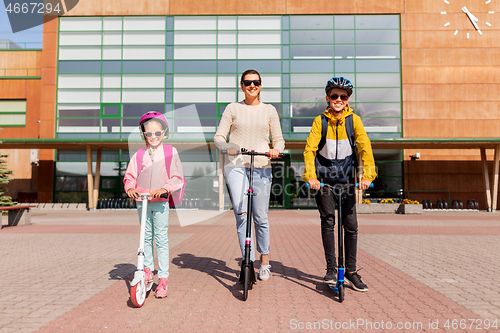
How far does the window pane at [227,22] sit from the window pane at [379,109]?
8932 mm

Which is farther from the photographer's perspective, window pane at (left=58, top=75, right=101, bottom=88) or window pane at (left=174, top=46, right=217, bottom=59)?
window pane at (left=58, top=75, right=101, bottom=88)

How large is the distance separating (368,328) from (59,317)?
7.98ft

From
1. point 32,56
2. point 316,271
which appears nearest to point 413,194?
point 316,271

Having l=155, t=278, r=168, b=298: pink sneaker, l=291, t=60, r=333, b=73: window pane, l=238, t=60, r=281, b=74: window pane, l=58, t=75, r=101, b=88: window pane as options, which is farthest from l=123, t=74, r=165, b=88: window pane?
l=155, t=278, r=168, b=298: pink sneaker

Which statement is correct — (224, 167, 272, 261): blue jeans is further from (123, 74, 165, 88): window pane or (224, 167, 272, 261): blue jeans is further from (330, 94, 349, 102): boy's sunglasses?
(123, 74, 165, 88): window pane

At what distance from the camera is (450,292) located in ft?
12.7

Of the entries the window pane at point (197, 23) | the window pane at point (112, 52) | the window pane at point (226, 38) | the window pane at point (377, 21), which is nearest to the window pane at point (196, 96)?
the window pane at point (226, 38)

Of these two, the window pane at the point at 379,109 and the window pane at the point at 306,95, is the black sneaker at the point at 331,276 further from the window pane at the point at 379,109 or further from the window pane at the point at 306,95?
the window pane at the point at 379,109

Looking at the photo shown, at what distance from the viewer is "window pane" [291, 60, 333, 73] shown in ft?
74.7

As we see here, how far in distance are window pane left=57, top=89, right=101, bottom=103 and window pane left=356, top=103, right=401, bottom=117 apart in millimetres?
15659

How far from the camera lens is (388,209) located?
62.3 ft

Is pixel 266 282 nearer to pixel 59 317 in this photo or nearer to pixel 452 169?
pixel 59 317

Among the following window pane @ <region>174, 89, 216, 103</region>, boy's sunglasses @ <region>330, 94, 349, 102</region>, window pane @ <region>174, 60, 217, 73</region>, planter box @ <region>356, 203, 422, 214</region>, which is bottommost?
planter box @ <region>356, 203, 422, 214</region>

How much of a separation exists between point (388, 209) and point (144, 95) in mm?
15176
